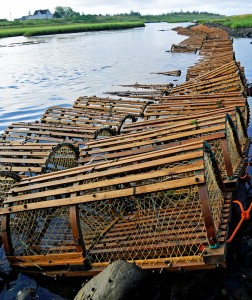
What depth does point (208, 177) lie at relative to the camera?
16.7ft

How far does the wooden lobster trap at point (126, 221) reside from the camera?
475 cm

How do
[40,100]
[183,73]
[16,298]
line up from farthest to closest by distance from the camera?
[183,73]
[40,100]
[16,298]

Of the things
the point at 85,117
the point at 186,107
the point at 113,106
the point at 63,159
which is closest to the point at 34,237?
the point at 63,159

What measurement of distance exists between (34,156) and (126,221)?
2492 mm

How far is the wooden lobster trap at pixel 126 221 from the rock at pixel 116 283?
38cm

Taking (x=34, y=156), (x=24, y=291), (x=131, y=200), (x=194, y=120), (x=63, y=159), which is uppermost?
(x=194, y=120)

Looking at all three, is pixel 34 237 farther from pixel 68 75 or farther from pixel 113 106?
pixel 68 75

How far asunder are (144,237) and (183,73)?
24.0 metres

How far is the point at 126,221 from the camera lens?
6.59 metres

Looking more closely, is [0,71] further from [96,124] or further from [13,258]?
[13,258]

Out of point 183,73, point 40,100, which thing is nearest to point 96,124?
point 40,100

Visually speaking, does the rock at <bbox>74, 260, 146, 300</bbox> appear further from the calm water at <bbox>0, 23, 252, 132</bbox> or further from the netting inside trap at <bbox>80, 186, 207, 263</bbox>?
the calm water at <bbox>0, 23, 252, 132</bbox>

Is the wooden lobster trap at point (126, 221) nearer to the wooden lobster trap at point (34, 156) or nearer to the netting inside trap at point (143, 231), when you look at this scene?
the netting inside trap at point (143, 231)

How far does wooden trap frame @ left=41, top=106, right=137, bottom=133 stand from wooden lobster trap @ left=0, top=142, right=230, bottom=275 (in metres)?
4.62
